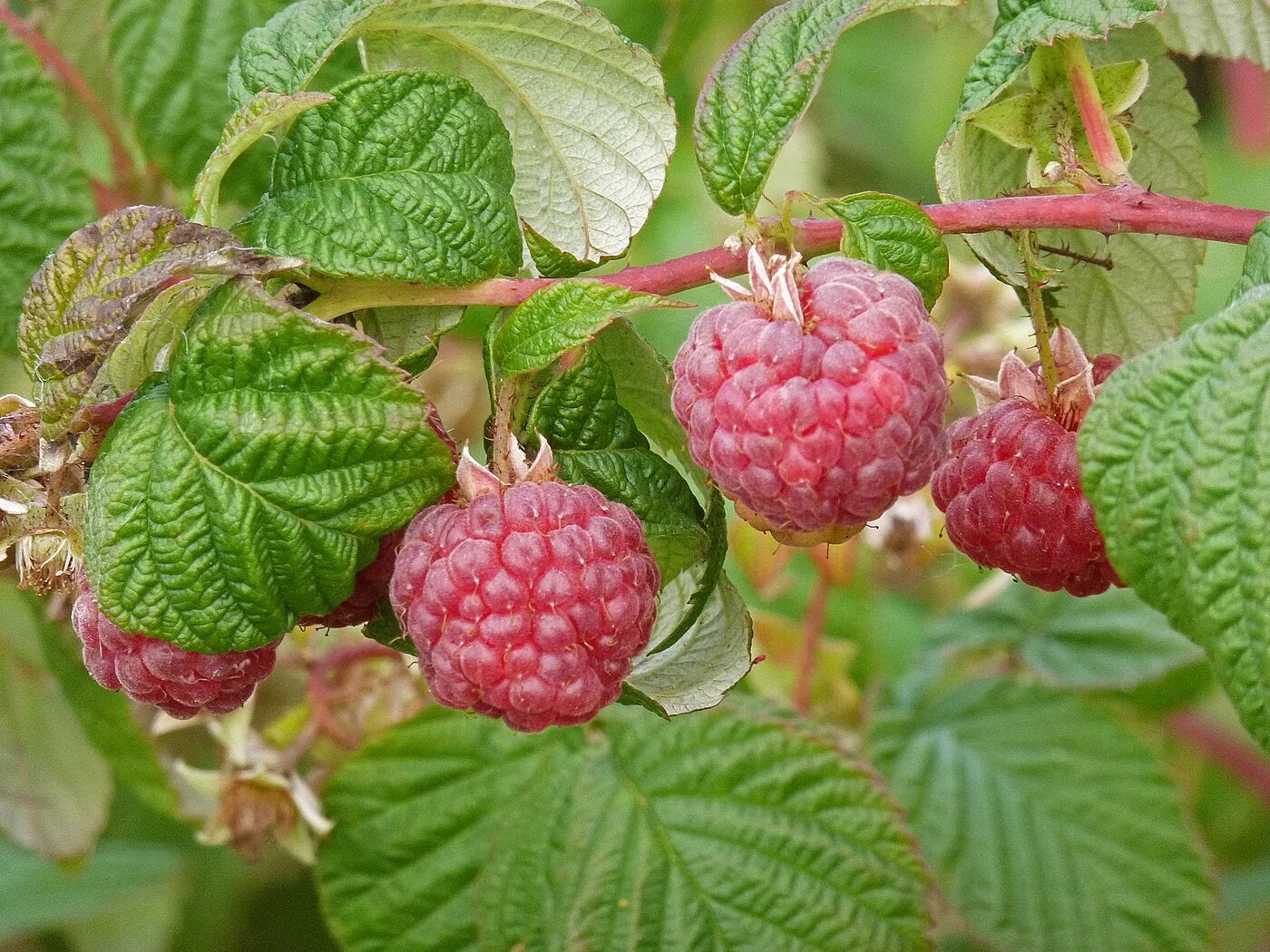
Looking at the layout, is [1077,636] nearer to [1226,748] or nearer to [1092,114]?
[1226,748]

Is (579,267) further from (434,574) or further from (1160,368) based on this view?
(1160,368)

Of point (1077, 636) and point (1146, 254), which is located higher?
point (1146, 254)

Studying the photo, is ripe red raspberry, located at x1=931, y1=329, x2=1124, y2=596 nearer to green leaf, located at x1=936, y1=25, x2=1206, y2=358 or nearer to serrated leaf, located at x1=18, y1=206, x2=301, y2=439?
green leaf, located at x1=936, y1=25, x2=1206, y2=358

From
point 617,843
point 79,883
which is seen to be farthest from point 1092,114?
point 79,883

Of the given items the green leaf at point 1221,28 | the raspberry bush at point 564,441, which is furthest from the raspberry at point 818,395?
the green leaf at point 1221,28

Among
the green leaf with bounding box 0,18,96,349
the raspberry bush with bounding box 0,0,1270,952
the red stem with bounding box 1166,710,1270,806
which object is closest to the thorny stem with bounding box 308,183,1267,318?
the raspberry bush with bounding box 0,0,1270,952
